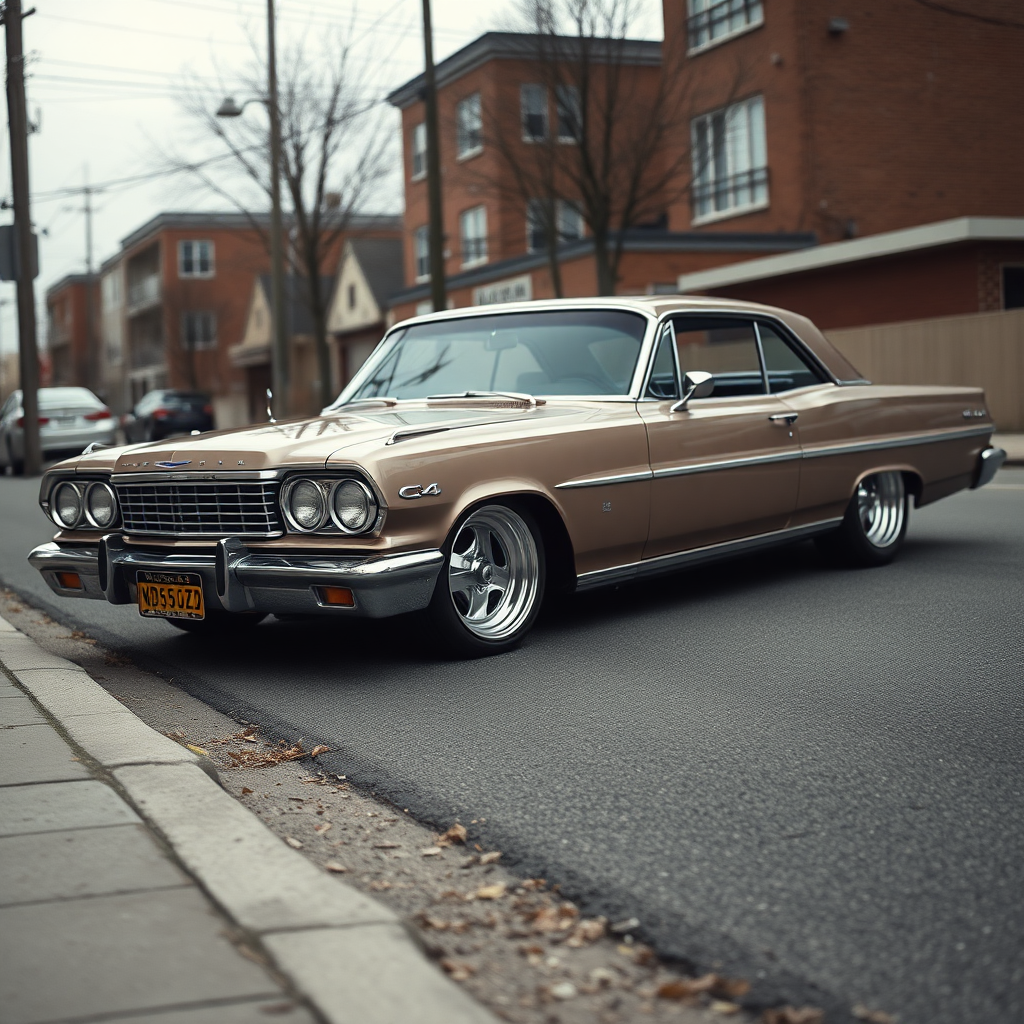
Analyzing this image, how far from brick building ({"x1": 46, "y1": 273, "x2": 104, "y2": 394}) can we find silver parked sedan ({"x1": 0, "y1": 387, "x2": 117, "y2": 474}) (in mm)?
54528

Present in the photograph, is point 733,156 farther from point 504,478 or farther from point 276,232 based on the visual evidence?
point 504,478

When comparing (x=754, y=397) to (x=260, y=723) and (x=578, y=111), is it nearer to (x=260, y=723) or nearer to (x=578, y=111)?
(x=260, y=723)

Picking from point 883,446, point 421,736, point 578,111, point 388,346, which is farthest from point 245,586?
point 578,111

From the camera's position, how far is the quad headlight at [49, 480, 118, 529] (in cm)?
609

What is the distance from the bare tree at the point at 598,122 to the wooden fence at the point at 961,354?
5.11 meters

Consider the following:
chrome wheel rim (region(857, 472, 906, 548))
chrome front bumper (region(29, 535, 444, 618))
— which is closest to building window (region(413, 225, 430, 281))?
chrome wheel rim (region(857, 472, 906, 548))

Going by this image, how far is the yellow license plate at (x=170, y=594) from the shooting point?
17.8 ft

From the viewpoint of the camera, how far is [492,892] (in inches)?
121

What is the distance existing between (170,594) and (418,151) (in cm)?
3585

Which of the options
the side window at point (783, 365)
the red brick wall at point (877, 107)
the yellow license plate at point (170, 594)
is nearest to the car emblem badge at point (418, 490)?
the yellow license plate at point (170, 594)

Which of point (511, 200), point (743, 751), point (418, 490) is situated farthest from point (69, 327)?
point (743, 751)

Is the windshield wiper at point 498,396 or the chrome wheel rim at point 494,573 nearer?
the chrome wheel rim at point 494,573

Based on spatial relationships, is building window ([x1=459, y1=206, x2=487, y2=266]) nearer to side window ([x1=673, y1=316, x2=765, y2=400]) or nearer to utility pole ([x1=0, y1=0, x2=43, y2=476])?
utility pole ([x1=0, y1=0, x2=43, y2=476])

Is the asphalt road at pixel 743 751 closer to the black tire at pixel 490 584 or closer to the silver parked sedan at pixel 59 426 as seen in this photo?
the black tire at pixel 490 584
